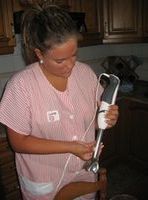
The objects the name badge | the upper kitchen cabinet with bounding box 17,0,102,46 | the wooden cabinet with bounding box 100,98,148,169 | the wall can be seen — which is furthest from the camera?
the wall

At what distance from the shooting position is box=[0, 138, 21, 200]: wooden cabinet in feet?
5.86

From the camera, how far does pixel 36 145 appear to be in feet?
3.28

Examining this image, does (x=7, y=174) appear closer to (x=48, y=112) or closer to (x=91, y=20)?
(x=48, y=112)

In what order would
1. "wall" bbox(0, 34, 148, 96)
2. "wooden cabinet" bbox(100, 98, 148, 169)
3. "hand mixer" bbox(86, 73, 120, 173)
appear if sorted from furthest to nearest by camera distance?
1. "wall" bbox(0, 34, 148, 96)
2. "wooden cabinet" bbox(100, 98, 148, 169)
3. "hand mixer" bbox(86, 73, 120, 173)

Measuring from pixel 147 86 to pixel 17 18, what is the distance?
1432mm

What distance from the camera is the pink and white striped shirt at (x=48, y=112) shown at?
3.42 ft

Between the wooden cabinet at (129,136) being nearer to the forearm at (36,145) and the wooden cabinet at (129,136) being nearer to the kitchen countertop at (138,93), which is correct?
the kitchen countertop at (138,93)

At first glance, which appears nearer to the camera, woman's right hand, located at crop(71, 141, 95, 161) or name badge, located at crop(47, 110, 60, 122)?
woman's right hand, located at crop(71, 141, 95, 161)

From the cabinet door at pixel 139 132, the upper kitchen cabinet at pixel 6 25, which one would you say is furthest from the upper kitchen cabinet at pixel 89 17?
the cabinet door at pixel 139 132

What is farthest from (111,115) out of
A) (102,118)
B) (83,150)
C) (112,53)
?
(112,53)

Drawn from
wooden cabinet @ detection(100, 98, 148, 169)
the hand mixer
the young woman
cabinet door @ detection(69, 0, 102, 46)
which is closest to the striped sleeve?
the young woman

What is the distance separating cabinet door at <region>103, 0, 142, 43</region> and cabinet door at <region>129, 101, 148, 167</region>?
55 cm

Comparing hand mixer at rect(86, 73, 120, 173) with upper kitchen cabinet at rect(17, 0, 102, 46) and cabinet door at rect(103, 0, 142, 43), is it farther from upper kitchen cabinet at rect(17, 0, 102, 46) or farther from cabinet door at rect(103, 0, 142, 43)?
cabinet door at rect(103, 0, 142, 43)

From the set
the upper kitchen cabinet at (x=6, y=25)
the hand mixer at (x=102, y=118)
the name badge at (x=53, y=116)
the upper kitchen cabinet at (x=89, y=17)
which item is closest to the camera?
the hand mixer at (x=102, y=118)
